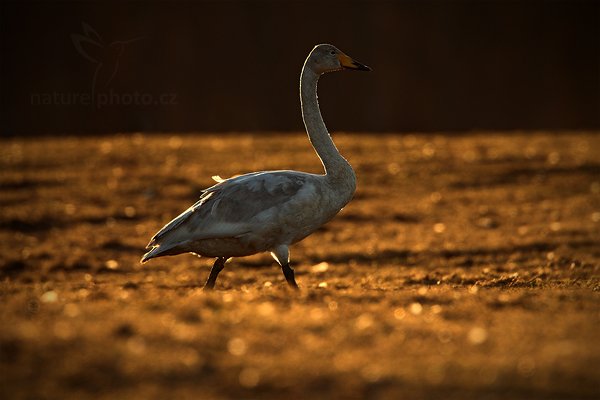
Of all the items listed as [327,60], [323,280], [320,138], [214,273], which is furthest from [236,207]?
[323,280]

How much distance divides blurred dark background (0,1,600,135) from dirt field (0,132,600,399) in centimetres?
823

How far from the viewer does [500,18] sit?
117 feet

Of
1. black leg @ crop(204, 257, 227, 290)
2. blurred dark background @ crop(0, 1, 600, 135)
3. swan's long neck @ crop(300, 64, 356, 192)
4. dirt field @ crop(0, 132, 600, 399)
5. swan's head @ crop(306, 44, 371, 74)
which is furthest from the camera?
blurred dark background @ crop(0, 1, 600, 135)

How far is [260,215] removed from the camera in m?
7.42

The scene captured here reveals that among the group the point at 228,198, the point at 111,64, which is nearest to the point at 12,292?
the point at 228,198

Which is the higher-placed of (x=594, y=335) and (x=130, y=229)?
(x=594, y=335)

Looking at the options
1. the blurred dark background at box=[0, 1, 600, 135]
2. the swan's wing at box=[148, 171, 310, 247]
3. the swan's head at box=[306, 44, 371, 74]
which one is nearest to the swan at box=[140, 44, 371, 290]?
the swan's wing at box=[148, 171, 310, 247]

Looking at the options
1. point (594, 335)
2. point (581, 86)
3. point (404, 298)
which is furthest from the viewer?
point (581, 86)

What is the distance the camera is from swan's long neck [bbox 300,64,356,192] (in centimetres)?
789

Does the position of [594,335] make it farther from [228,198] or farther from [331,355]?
[228,198]

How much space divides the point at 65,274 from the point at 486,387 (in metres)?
6.74

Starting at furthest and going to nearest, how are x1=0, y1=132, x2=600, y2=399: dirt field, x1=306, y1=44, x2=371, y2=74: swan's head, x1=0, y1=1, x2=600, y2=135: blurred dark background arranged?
x1=0, y1=1, x2=600, y2=135: blurred dark background
x1=306, y1=44, x2=371, y2=74: swan's head
x1=0, y1=132, x2=600, y2=399: dirt field

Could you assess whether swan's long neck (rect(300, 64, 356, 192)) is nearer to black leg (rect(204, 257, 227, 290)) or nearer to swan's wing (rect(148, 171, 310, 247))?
swan's wing (rect(148, 171, 310, 247))

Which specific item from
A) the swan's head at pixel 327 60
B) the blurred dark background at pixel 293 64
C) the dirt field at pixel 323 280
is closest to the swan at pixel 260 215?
the dirt field at pixel 323 280
